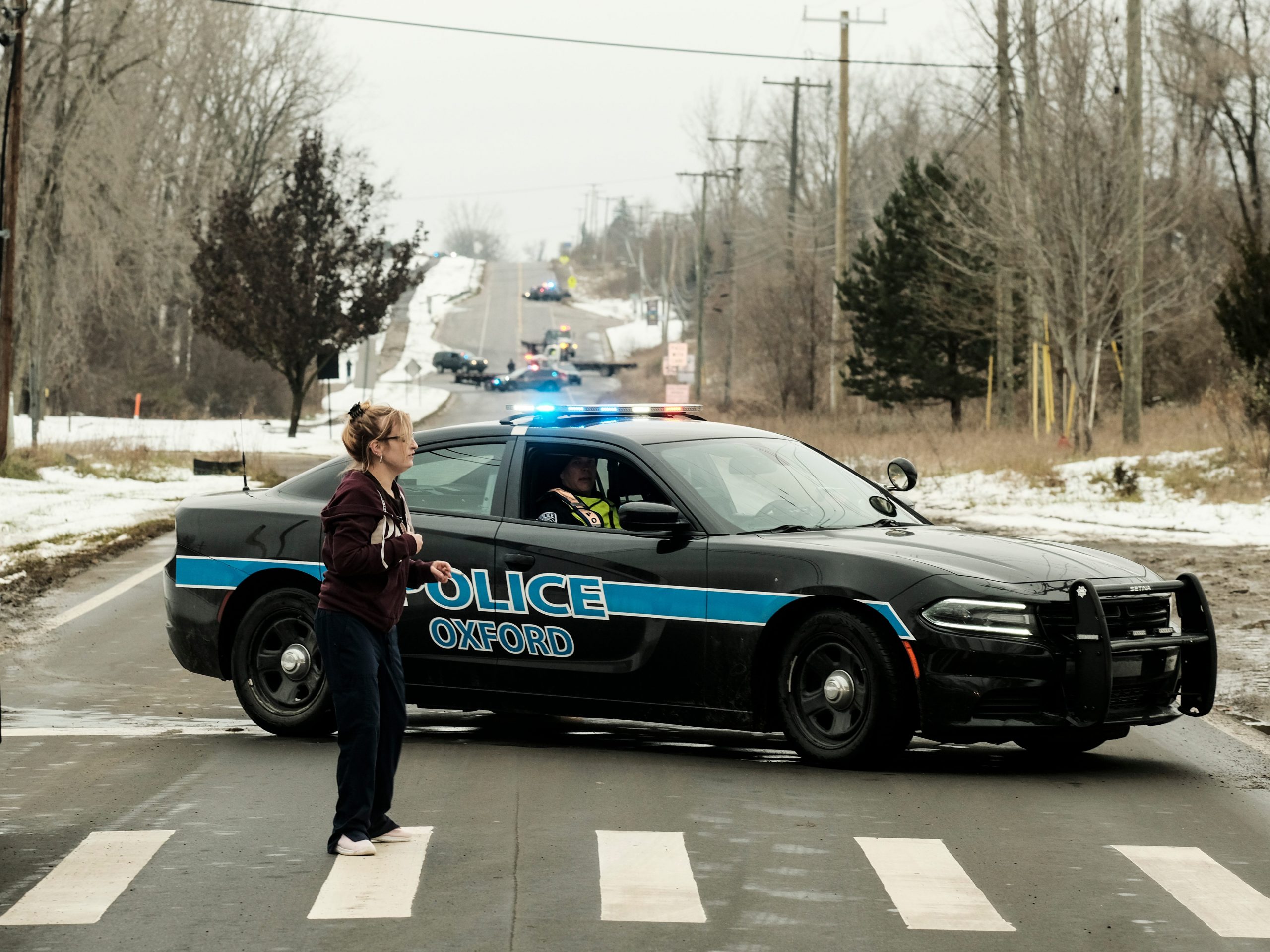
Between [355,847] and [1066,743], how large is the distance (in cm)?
390

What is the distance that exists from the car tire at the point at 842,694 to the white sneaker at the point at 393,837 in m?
2.11

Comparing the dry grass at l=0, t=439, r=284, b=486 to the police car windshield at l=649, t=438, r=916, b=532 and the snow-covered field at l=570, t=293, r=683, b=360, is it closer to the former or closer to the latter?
the police car windshield at l=649, t=438, r=916, b=532

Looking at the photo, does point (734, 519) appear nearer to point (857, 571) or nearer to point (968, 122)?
point (857, 571)

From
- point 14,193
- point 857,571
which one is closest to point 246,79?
point 14,193

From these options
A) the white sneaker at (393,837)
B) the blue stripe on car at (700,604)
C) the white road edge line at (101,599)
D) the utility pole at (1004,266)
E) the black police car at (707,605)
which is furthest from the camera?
the utility pole at (1004,266)

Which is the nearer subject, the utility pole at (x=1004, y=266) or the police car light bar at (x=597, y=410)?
the police car light bar at (x=597, y=410)

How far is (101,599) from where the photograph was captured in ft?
49.7

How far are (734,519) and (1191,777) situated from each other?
2.34 m

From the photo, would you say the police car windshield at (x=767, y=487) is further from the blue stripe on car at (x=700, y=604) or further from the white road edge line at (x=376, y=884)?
the white road edge line at (x=376, y=884)

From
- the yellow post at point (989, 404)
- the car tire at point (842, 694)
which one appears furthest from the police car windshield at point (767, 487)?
the yellow post at point (989, 404)

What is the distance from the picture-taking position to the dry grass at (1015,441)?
25.9 m

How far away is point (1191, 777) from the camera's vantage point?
8117mm

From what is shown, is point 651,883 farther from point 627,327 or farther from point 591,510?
point 627,327

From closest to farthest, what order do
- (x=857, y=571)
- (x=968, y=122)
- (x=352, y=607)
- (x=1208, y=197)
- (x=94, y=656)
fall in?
(x=352, y=607)
(x=857, y=571)
(x=94, y=656)
(x=968, y=122)
(x=1208, y=197)
